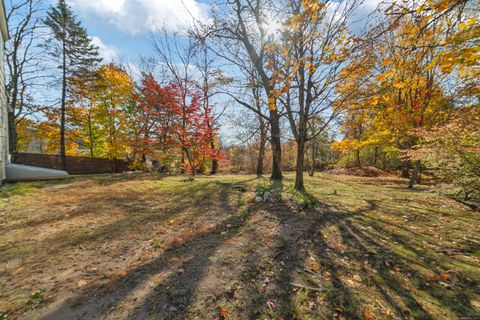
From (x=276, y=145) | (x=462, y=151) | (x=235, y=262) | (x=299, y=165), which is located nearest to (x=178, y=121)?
(x=276, y=145)

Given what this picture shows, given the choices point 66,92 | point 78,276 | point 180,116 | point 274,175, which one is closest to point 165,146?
point 180,116

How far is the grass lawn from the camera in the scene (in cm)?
154

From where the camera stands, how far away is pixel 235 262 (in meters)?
2.14

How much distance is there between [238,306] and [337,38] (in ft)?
17.5

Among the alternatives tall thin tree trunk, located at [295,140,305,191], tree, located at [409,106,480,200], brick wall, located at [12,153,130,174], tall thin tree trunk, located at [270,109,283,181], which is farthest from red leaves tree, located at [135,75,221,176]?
tree, located at [409,106,480,200]

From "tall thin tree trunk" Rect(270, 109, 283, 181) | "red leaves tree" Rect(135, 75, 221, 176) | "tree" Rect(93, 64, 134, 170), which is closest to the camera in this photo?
"tall thin tree trunk" Rect(270, 109, 283, 181)

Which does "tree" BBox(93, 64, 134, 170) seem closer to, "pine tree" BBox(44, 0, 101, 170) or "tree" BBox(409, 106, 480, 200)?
"pine tree" BBox(44, 0, 101, 170)

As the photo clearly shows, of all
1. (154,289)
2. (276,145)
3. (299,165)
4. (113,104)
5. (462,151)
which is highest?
(113,104)

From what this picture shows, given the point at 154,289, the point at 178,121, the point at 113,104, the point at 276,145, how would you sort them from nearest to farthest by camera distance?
the point at 154,289 → the point at 276,145 → the point at 178,121 → the point at 113,104

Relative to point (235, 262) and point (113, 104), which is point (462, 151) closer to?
point (235, 262)

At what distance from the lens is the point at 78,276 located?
1.89 m

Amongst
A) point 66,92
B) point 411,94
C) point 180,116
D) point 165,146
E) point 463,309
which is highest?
point 66,92

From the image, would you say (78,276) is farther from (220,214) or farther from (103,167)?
(103,167)

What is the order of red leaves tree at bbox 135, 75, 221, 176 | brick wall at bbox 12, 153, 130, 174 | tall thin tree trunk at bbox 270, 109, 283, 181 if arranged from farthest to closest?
brick wall at bbox 12, 153, 130, 174 < red leaves tree at bbox 135, 75, 221, 176 < tall thin tree trunk at bbox 270, 109, 283, 181
